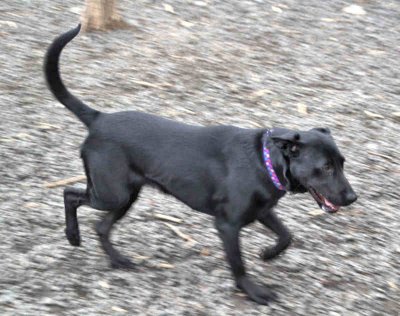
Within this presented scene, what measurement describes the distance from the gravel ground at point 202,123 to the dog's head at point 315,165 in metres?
0.75

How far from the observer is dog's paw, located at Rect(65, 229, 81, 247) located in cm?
452

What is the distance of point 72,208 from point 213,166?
0.96 m

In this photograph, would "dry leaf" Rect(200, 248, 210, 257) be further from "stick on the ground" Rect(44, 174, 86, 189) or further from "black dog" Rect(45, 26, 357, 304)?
"stick on the ground" Rect(44, 174, 86, 189)

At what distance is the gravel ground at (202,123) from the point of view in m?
4.30

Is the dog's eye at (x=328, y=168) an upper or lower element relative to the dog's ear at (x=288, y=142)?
lower

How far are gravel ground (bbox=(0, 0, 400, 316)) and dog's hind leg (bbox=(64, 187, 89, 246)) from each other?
115 mm

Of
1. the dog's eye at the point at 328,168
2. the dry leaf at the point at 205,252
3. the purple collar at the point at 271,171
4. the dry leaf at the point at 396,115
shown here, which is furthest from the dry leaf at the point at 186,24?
the dog's eye at the point at 328,168

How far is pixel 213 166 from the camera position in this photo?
4137mm

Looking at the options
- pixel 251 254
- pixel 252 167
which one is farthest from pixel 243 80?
pixel 252 167

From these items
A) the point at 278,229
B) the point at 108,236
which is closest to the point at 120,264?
the point at 108,236

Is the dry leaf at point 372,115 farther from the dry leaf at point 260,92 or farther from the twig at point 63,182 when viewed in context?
the twig at point 63,182

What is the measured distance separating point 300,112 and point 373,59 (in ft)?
6.71

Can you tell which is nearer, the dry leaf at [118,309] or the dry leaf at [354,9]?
the dry leaf at [118,309]

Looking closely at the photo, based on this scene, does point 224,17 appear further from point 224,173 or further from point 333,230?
point 224,173
